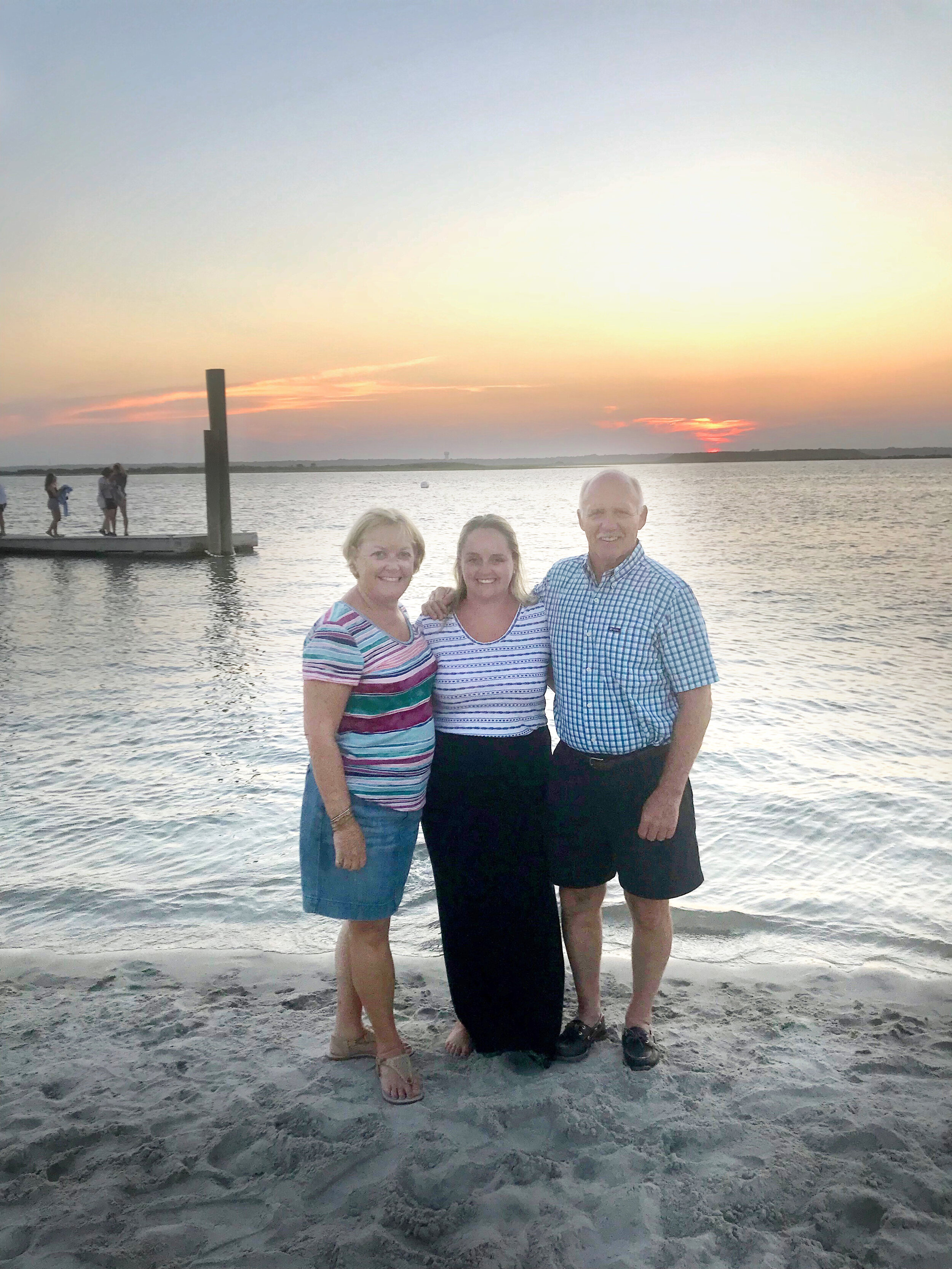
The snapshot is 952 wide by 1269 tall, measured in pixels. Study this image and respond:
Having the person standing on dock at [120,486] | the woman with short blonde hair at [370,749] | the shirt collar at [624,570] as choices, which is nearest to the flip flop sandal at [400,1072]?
the woman with short blonde hair at [370,749]

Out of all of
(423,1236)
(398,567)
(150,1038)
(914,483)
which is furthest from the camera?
(914,483)

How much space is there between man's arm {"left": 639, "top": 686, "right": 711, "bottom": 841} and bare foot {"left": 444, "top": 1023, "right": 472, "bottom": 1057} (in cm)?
94

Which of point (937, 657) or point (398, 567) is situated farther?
point (937, 657)

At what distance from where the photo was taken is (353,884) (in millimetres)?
2818

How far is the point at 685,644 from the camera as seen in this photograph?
2891mm

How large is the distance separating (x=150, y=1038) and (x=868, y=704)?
7.98 m

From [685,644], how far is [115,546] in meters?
22.1

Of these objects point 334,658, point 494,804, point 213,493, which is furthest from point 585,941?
point 213,493

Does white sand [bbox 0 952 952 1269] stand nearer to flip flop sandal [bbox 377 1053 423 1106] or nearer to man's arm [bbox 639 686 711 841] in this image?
flip flop sandal [bbox 377 1053 423 1106]

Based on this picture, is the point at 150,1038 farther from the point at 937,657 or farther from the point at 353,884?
the point at 937,657

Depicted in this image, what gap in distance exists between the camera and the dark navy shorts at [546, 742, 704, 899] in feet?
9.83

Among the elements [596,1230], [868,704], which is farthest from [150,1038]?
[868,704]

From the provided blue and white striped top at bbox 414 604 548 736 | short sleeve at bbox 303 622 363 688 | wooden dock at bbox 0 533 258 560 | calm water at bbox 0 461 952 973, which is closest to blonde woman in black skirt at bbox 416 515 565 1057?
blue and white striped top at bbox 414 604 548 736

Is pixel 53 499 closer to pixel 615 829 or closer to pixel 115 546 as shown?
pixel 115 546
